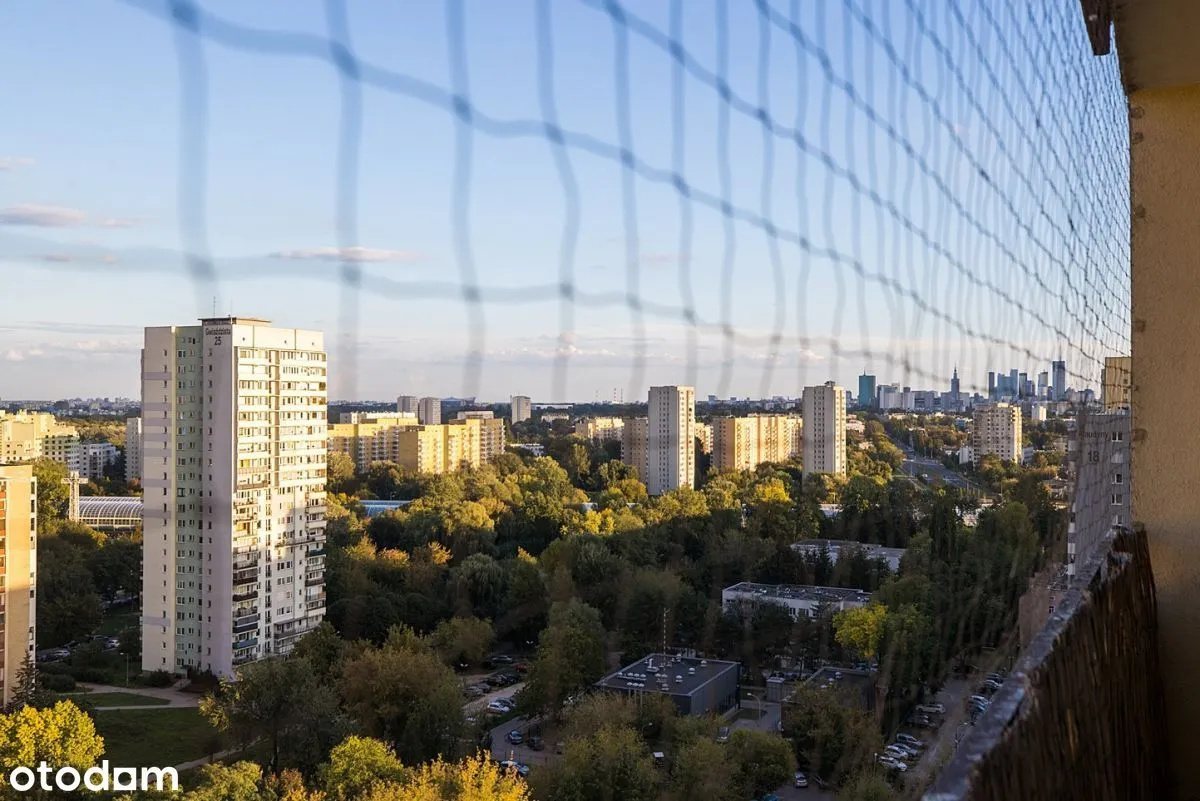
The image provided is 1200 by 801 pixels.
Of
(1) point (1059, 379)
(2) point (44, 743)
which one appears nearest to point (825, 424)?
(1) point (1059, 379)

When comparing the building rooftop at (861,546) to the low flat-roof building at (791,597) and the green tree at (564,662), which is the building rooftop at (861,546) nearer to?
the low flat-roof building at (791,597)

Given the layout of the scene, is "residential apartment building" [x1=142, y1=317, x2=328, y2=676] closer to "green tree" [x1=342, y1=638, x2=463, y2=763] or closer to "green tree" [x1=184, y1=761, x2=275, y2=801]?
"green tree" [x1=342, y1=638, x2=463, y2=763]

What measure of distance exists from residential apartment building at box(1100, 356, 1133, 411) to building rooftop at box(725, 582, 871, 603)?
7848 millimetres

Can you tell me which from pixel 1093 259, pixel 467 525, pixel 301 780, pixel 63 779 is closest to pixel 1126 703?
pixel 1093 259

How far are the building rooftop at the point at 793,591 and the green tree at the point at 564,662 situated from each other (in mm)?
1659

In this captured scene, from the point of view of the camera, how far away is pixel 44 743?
625 centimetres

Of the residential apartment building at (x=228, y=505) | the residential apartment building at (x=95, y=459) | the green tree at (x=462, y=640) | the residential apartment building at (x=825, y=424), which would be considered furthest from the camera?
the residential apartment building at (x=95, y=459)

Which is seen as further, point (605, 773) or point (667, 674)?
point (667, 674)

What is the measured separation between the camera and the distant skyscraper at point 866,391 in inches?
54.9

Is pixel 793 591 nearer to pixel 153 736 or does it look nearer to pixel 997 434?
pixel 153 736

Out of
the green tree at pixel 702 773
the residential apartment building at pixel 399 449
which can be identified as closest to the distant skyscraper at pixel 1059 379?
the green tree at pixel 702 773

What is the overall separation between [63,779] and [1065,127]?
6.53 meters

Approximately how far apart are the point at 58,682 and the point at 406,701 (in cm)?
425

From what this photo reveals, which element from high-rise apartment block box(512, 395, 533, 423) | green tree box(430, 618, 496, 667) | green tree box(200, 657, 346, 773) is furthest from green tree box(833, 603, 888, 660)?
high-rise apartment block box(512, 395, 533, 423)
